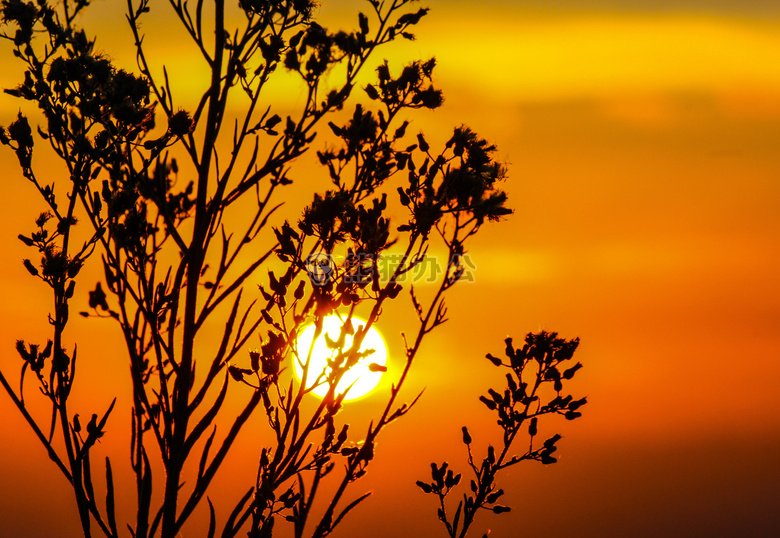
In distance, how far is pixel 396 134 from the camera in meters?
4.46

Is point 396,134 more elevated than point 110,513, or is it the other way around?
point 396,134

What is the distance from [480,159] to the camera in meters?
4.24

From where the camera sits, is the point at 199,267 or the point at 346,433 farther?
the point at 346,433

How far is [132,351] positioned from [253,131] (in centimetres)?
123

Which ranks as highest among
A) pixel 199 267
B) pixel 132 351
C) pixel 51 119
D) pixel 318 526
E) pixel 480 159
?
pixel 51 119

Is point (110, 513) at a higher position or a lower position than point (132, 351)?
lower

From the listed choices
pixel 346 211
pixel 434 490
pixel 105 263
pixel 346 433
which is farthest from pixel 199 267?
pixel 434 490

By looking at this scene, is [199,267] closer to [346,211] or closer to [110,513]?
[346,211]

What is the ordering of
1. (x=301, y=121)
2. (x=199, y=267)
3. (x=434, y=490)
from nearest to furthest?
(x=199, y=267) → (x=301, y=121) → (x=434, y=490)

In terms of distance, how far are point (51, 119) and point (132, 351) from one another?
4.31ft

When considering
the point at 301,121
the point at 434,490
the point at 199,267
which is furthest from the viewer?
the point at 434,490

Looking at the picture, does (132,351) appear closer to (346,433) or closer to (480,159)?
(346,433)

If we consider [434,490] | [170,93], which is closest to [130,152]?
Result: [170,93]

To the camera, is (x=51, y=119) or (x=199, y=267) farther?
(x=51, y=119)
